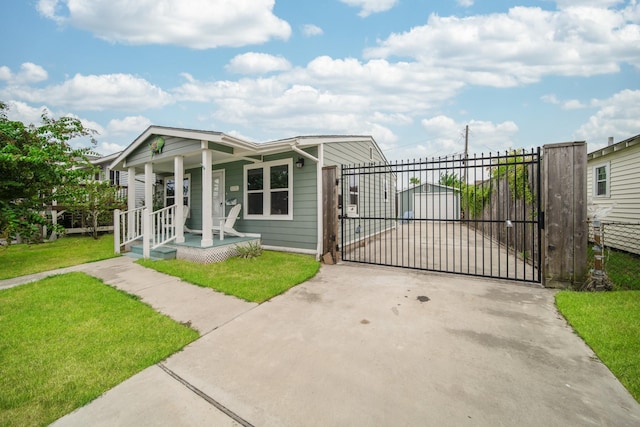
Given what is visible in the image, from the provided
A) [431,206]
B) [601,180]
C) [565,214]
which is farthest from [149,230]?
[431,206]

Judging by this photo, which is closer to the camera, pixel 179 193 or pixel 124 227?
pixel 179 193

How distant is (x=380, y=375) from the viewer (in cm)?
203

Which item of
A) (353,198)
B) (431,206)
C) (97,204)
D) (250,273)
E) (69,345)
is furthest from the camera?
(431,206)

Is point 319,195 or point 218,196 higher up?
point 218,196

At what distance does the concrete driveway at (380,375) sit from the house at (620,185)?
6076 millimetres

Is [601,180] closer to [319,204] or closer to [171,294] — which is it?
[319,204]

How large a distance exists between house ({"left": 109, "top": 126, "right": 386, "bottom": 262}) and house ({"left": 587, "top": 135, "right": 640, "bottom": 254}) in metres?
6.72

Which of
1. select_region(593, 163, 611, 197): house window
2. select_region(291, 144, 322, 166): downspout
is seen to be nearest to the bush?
select_region(291, 144, 322, 166): downspout

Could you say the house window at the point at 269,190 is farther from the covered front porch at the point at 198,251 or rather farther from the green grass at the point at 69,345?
the green grass at the point at 69,345

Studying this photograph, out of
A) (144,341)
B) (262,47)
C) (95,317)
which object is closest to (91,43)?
(262,47)

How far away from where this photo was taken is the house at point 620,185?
6.75 metres

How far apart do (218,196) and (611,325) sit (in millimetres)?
8775

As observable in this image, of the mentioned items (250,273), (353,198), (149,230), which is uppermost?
(353,198)

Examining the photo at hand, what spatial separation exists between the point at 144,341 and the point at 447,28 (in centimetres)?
1018
